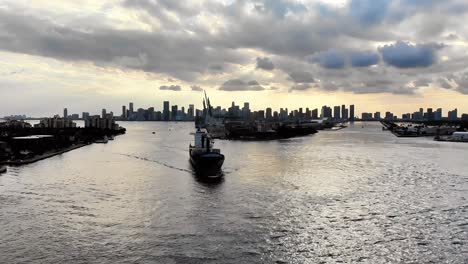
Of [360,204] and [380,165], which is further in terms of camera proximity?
[380,165]

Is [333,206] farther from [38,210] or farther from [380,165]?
[380,165]

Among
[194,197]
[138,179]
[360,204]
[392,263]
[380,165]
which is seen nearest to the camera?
[392,263]

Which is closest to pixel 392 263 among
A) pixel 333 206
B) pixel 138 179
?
pixel 333 206

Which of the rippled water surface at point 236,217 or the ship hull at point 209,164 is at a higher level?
the ship hull at point 209,164

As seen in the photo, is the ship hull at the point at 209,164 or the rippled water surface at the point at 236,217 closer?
the rippled water surface at the point at 236,217

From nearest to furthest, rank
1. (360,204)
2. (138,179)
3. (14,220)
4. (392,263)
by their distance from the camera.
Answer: (392,263)
(14,220)
(360,204)
(138,179)

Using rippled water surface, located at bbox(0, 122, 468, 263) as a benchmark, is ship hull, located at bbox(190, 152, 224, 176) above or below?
above

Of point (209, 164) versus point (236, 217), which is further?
point (209, 164)

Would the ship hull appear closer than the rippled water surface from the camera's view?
No
